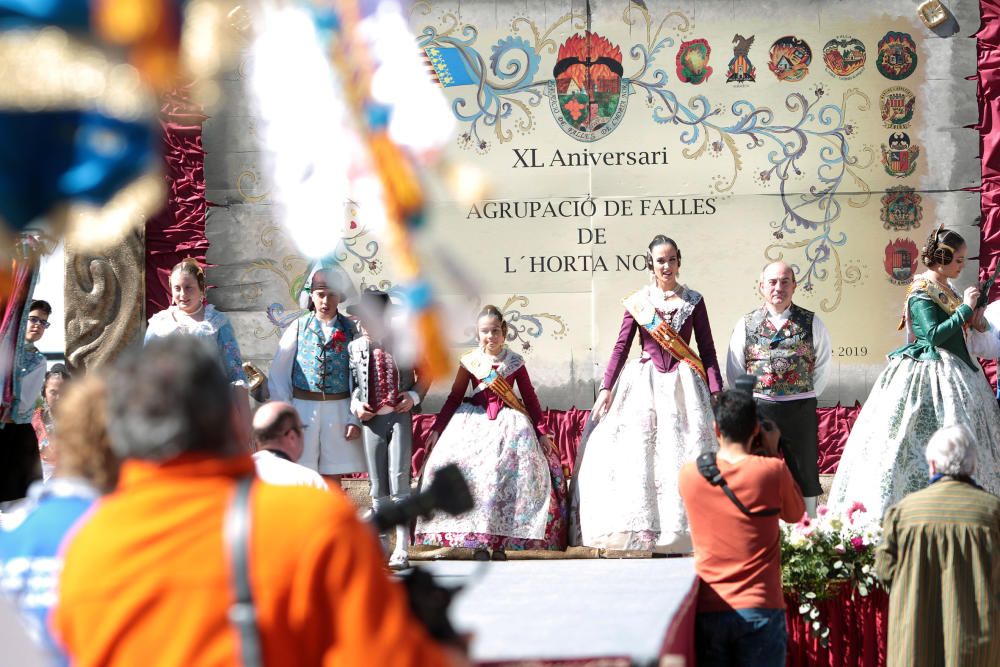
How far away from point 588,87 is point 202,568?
260 inches

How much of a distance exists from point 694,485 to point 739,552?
0.22 meters

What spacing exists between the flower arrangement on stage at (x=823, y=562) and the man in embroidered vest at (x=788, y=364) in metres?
1.52

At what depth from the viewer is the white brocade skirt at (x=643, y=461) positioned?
19.8 ft

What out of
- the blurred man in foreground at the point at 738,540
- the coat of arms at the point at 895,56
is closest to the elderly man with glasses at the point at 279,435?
the blurred man in foreground at the point at 738,540

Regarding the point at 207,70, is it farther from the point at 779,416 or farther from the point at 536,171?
the point at 536,171

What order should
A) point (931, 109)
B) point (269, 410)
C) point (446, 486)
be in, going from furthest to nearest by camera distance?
point (931, 109), point (269, 410), point (446, 486)

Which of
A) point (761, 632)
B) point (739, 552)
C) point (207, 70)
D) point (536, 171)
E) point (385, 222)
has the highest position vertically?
point (536, 171)

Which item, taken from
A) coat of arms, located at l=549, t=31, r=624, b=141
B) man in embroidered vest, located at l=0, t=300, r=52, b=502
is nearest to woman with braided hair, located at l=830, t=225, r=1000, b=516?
coat of arms, located at l=549, t=31, r=624, b=141

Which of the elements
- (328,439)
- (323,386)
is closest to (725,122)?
(323,386)

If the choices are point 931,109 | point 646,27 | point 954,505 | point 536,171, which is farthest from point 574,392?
point 954,505

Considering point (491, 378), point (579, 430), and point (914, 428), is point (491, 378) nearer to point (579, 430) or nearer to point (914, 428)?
point (579, 430)

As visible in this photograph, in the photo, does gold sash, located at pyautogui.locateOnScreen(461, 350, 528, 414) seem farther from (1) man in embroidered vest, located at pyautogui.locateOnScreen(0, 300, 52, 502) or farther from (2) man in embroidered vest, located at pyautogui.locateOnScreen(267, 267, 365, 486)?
(1) man in embroidered vest, located at pyautogui.locateOnScreen(0, 300, 52, 502)

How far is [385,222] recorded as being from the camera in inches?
58.7

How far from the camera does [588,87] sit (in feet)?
25.4
